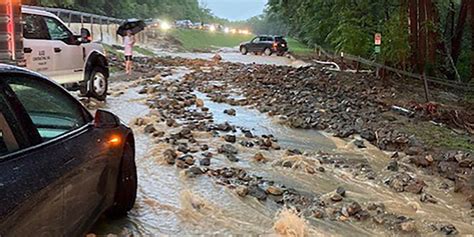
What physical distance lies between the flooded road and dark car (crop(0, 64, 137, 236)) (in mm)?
656

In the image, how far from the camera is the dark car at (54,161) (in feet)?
8.64

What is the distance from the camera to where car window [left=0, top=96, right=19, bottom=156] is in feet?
9.10

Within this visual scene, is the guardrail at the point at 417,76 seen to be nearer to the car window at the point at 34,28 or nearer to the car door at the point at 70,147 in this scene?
the car window at the point at 34,28

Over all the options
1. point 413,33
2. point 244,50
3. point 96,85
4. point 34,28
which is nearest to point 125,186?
point 34,28

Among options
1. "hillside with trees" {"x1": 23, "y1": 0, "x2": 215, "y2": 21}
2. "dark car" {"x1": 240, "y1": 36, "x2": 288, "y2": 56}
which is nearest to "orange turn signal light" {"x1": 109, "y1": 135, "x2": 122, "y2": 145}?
"hillside with trees" {"x1": 23, "y1": 0, "x2": 215, "y2": 21}

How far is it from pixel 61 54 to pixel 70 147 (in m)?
7.28

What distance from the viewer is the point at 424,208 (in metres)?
5.65

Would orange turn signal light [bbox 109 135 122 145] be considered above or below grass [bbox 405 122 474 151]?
above

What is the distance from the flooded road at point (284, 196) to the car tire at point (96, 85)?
260 cm

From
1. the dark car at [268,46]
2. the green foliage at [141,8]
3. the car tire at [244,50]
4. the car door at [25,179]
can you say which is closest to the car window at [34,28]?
the car door at [25,179]

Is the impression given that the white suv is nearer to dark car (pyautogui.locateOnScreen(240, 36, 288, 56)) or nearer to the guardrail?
the guardrail

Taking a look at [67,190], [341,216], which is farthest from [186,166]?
[67,190]

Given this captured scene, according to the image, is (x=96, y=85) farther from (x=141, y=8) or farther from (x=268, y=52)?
(x=141, y=8)

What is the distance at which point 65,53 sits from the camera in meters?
10.2
